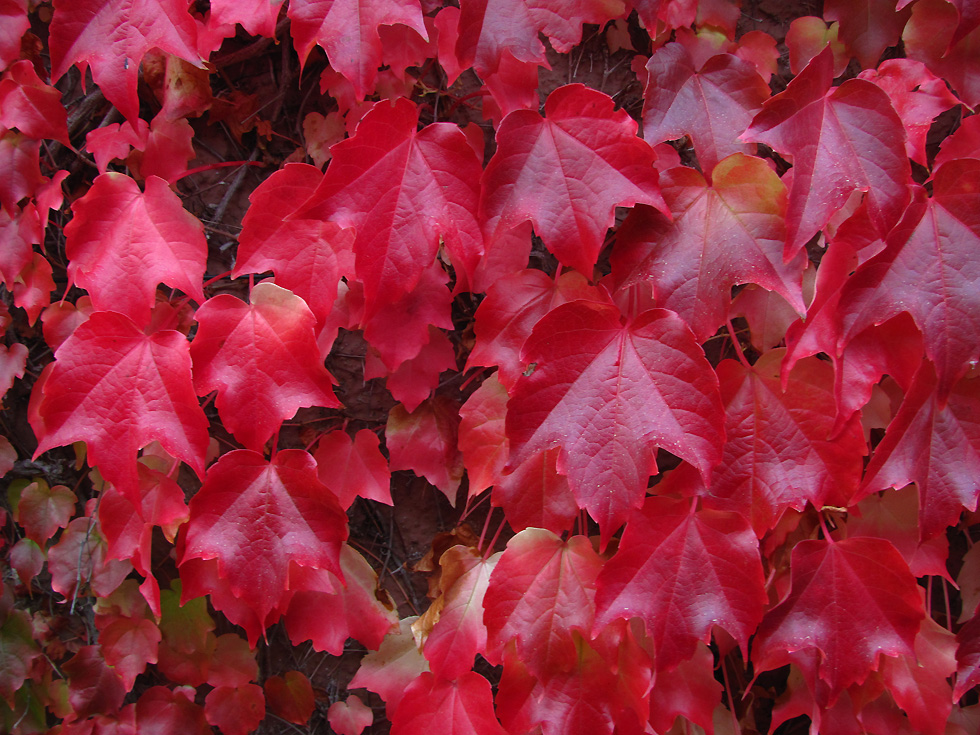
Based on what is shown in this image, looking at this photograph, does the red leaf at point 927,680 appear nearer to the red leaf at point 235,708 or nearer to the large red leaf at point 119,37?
the red leaf at point 235,708

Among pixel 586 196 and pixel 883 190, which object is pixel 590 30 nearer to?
pixel 586 196

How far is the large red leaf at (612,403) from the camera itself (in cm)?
84

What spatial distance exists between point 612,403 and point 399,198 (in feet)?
1.46

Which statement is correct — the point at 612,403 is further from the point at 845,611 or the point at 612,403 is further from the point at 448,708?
the point at 448,708

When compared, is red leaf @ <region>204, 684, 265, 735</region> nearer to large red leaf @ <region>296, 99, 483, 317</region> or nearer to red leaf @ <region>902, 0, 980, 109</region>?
large red leaf @ <region>296, 99, 483, 317</region>

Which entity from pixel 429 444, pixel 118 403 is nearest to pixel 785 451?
pixel 429 444

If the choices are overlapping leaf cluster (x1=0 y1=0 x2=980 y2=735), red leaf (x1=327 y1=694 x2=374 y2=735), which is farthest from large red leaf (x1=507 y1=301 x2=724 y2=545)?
red leaf (x1=327 y1=694 x2=374 y2=735)

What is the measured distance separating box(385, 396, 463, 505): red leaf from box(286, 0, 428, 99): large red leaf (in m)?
0.69

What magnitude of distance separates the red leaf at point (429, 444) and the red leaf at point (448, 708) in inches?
13.8

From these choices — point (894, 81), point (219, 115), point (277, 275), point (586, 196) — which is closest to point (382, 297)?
point (277, 275)

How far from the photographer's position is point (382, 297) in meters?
0.92

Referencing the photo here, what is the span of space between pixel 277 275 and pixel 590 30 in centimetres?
93

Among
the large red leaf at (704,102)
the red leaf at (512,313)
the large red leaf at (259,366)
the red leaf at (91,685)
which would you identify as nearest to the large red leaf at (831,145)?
the large red leaf at (704,102)

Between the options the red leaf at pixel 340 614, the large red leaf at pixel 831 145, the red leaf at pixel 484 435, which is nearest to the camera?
the large red leaf at pixel 831 145
